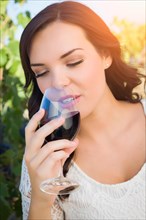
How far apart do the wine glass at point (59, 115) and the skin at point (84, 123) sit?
23mm

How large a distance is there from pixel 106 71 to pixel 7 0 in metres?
1.15

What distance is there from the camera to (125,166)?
1.69m

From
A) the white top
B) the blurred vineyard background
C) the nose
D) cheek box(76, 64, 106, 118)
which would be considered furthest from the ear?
the blurred vineyard background

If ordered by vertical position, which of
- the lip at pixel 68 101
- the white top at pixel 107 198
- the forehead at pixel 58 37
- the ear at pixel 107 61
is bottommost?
the white top at pixel 107 198

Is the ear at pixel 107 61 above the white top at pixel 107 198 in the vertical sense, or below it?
above

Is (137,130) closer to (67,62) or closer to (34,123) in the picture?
(67,62)

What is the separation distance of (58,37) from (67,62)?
9 cm

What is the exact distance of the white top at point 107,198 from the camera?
1620mm

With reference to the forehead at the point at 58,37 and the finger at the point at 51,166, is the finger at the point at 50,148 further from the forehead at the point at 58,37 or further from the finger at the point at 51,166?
the forehead at the point at 58,37

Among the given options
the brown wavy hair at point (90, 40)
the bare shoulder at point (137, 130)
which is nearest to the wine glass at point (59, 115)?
the brown wavy hair at point (90, 40)

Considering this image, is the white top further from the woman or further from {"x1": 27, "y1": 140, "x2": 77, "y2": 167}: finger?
{"x1": 27, "y1": 140, "x2": 77, "y2": 167}: finger

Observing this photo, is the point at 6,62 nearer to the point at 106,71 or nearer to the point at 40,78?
the point at 106,71

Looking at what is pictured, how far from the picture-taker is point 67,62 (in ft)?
4.69

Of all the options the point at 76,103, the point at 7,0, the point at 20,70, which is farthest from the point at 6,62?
the point at 76,103
